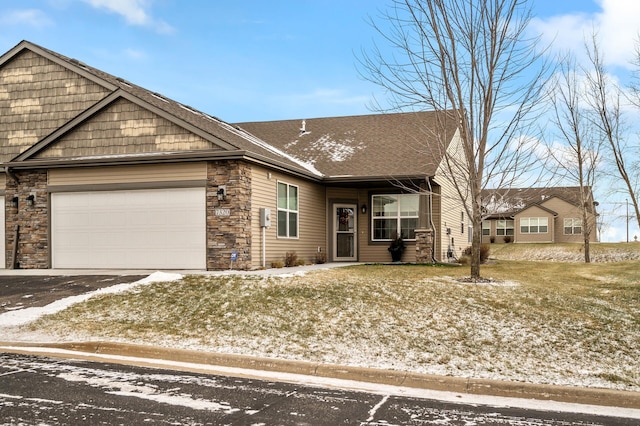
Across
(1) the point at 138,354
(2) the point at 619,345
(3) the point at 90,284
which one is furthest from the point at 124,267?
(2) the point at 619,345

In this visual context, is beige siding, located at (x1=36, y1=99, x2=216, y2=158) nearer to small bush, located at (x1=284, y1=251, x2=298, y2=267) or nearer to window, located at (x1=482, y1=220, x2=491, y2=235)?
small bush, located at (x1=284, y1=251, x2=298, y2=267)

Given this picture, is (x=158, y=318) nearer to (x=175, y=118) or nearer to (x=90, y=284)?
(x=90, y=284)

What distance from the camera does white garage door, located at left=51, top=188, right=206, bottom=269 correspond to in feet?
53.1

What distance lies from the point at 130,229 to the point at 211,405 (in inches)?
458

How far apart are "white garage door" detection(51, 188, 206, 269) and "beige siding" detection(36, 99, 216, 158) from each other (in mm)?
1212

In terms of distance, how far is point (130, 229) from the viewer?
16750 millimetres

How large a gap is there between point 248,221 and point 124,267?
387cm

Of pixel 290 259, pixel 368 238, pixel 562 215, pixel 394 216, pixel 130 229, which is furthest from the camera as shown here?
pixel 562 215

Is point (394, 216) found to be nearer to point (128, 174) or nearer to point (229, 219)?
point (229, 219)

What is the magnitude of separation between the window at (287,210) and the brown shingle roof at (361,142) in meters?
2.14

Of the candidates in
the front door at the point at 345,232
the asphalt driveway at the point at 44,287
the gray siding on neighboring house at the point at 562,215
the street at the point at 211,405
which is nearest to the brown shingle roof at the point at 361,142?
the front door at the point at 345,232

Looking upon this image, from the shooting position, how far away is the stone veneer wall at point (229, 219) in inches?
619

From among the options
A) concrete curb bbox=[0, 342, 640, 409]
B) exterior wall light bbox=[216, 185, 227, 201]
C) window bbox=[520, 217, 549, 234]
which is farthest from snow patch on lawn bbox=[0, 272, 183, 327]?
window bbox=[520, 217, 549, 234]

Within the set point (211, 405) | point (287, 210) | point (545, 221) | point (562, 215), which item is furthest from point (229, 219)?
point (562, 215)
